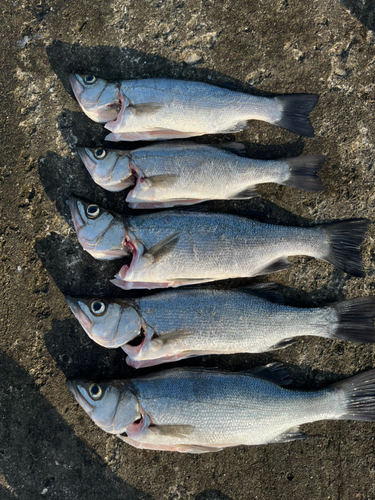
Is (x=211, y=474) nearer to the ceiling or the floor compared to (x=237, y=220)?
nearer to the floor

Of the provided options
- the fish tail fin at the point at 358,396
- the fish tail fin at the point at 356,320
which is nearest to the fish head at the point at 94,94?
the fish tail fin at the point at 356,320

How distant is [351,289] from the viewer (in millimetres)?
3732

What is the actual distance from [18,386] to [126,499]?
5.47 feet

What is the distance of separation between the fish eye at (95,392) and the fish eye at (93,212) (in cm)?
165

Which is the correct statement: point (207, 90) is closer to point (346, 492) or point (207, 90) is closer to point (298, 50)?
point (298, 50)

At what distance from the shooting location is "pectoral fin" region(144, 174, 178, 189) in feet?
10.9

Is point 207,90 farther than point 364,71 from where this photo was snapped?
No

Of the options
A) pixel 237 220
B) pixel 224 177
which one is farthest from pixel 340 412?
pixel 224 177

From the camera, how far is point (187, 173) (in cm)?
334

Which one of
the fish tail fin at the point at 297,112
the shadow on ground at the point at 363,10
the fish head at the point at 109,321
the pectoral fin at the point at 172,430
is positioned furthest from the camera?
the shadow on ground at the point at 363,10

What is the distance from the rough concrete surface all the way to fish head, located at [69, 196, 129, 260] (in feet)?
1.12

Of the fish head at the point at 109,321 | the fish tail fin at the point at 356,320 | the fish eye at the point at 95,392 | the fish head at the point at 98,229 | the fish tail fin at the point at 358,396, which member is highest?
the fish head at the point at 98,229

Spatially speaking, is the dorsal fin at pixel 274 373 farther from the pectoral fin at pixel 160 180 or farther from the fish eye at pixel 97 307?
the pectoral fin at pixel 160 180

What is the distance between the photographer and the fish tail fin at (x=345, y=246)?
3.46 m
